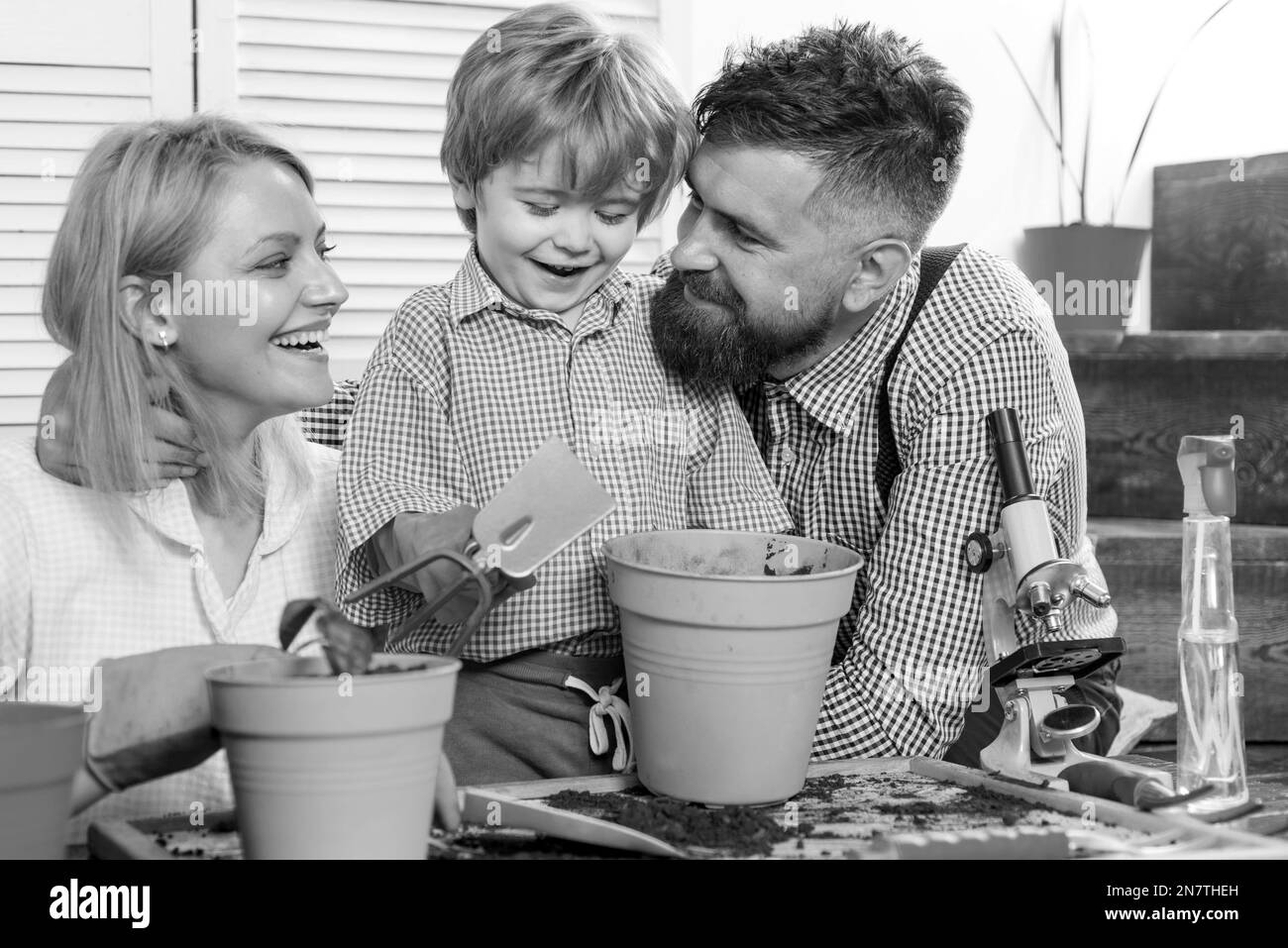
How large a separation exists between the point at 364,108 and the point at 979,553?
1745mm

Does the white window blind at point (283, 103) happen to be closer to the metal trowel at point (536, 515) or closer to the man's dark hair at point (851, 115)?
the man's dark hair at point (851, 115)

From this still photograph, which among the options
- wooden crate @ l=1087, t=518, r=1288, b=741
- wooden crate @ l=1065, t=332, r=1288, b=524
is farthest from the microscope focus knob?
wooden crate @ l=1065, t=332, r=1288, b=524

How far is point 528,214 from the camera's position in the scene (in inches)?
57.3

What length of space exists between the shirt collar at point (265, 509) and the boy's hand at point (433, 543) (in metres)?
0.26

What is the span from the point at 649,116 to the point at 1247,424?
5.91 ft

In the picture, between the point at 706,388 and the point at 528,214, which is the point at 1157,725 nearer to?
the point at 706,388

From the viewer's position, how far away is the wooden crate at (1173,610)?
8.62ft

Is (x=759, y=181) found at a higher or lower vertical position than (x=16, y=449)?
higher

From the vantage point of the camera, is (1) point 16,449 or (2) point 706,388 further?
(2) point 706,388

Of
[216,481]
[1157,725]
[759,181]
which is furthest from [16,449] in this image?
[1157,725]

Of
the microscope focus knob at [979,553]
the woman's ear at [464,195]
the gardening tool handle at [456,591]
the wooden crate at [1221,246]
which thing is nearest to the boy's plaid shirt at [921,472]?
the microscope focus knob at [979,553]
